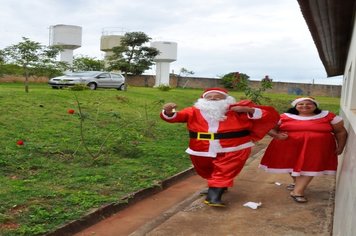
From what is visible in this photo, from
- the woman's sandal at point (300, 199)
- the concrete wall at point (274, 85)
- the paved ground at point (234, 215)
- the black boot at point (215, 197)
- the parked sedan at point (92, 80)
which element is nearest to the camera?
the paved ground at point (234, 215)

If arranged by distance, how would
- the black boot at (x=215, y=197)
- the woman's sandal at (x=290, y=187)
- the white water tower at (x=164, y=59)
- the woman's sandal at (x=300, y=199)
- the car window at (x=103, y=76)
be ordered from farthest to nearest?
the white water tower at (x=164, y=59) → the car window at (x=103, y=76) → the woman's sandal at (x=290, y=187) → the woman's sandal at (x=300, y=199) → the black boot at (x=215, y=197)

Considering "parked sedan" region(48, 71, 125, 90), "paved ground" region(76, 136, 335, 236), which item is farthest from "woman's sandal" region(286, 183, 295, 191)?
"parked sedan" region(48, 71, 125, 90)

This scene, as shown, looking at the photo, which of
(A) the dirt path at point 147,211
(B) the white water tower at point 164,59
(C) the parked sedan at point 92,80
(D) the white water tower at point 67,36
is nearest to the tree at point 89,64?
(D) the white water tower at point 67,36

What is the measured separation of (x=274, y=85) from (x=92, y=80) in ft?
65.2

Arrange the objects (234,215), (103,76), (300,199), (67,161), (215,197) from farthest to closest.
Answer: (103,76), (67,161), (300,199), (215,197), (234,215)

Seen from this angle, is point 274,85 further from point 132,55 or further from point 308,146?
point 308,146

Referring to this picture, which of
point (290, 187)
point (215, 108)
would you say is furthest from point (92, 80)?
point (215, 108)

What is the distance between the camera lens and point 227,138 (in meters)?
5.36

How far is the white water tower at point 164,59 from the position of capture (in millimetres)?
38719

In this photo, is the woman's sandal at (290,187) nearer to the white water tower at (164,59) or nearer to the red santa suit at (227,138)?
the red santa suit at (227,138)

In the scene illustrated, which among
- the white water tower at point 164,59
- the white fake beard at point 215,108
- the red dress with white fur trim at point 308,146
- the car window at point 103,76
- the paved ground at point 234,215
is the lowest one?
the paved ground at point 234,215

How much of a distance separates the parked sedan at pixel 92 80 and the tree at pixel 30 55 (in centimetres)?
451

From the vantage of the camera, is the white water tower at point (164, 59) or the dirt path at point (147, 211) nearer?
the dirt path at point (147, 211)

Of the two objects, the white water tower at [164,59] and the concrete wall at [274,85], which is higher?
the white water tower at [164,59]
